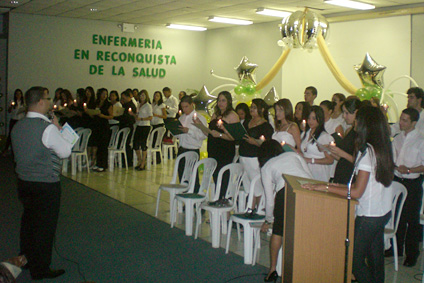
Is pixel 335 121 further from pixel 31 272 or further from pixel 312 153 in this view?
pixel 31 272

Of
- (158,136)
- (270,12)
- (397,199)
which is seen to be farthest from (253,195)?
(270,12)

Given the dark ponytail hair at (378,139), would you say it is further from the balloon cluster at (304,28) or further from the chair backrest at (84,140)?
the chair backrest at (84,140)

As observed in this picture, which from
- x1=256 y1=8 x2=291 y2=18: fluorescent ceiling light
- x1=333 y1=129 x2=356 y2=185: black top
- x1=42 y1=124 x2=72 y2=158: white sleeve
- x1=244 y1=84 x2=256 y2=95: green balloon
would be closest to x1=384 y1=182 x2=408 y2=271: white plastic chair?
x1=333 y1=129 x2=356 y2=185: black top

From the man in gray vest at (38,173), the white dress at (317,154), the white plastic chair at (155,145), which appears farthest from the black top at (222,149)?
the white plastic chair at (155,145)

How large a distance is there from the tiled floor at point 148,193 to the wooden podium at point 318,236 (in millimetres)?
1467

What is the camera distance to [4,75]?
1298cm

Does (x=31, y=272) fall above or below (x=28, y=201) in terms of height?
below

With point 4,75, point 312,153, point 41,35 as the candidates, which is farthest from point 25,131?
point 4,75

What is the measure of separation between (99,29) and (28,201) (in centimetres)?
980

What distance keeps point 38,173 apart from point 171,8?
24.3ft

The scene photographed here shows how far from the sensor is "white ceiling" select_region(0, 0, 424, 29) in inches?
384

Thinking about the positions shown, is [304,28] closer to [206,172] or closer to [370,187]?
→ [206,172]

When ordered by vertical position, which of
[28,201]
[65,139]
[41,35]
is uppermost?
[41,35]

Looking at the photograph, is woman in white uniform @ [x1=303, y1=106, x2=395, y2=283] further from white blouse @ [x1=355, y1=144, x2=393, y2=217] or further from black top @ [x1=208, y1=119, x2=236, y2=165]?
black top @ [x1=208, y1=119, x2=236, y2=165]
